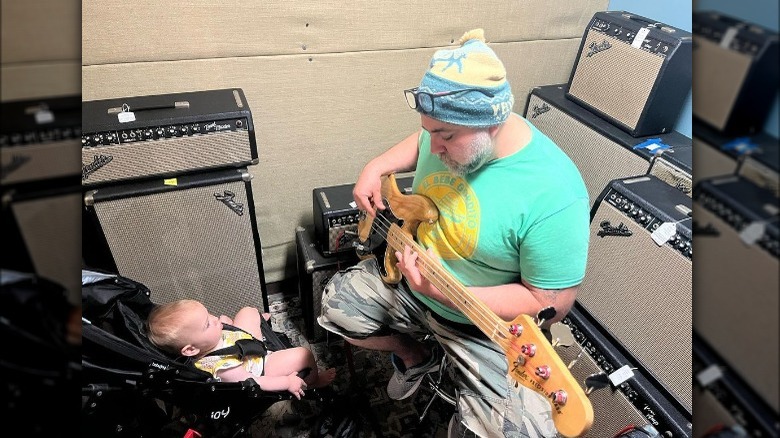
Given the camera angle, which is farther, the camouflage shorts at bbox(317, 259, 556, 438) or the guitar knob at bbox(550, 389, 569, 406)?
the camouflage shorts at bbox(317, 259, 556, 438)

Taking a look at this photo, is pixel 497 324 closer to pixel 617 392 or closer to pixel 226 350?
pixel 617 392

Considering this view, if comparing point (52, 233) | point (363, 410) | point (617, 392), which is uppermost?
point (52, 233)

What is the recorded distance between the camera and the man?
1.03m

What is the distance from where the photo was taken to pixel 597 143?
1719 millimetres

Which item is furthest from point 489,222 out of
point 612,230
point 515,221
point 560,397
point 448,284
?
point 612,230

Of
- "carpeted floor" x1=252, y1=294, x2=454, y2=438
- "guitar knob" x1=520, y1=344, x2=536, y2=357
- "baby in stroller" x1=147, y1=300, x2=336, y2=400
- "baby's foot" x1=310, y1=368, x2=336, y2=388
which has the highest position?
"guitar knob" x1=520, y1=344, x2=536, y2=357

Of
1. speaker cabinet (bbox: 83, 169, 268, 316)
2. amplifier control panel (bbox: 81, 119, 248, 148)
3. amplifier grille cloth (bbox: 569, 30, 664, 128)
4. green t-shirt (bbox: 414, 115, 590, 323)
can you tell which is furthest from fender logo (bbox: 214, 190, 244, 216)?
amplifier grille cloth (bbox: 569, 30, 664, 128)

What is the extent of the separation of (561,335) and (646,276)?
1.91 ft

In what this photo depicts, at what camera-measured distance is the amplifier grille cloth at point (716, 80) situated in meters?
0.20

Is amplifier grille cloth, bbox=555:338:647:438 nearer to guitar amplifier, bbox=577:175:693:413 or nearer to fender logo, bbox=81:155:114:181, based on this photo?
guitar amplifier, bbox=577:175:693:413

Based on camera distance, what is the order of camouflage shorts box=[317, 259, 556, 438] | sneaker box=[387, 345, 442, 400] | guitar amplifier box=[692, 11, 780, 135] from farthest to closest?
sneaker box=[387, 345, 442, 400], camouflage shorts box=[317, 259, 556, 438], guitar amplifier box=[692, 11, 780, 135]

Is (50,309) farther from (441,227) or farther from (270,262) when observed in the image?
(270,262)

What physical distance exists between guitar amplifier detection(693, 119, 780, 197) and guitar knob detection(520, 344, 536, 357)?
740mm

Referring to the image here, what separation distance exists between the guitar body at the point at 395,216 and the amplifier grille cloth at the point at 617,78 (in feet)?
2.93
